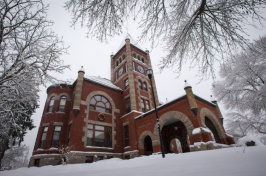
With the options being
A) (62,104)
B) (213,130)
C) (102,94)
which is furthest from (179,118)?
(62,104)

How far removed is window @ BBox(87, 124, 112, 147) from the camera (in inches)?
558

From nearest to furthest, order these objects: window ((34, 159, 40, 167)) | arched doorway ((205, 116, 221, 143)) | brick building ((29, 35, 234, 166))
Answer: brick building ((29, 35, 234, 166)) → arched doorway ((205, 116, 221, 143)) → window ((34, 159, 40, 167))

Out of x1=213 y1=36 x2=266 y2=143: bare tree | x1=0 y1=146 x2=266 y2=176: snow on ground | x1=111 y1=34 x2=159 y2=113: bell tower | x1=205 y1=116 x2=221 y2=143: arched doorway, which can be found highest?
x1=111 y1=34 x2=159 y2=113: bell tower

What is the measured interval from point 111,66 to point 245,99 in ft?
64.2

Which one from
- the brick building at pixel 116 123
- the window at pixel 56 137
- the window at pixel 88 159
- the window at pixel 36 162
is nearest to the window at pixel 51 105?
the brick building at pixel 116 123

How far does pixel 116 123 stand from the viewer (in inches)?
658

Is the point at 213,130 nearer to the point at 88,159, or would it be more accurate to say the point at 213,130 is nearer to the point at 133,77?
the point at 133,77

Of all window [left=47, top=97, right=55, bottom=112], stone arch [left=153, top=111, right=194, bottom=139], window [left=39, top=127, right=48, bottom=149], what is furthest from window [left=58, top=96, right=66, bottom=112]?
stone arch [left=153, top=111, right=194, bottom=139]

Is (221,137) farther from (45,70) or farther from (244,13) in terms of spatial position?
(45,70)

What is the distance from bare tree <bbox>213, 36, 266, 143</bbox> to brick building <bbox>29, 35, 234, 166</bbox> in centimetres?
192

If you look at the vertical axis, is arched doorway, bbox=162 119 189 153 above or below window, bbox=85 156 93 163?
above

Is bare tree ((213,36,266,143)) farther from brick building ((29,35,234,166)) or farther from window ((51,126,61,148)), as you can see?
window ((51,126,61,148))

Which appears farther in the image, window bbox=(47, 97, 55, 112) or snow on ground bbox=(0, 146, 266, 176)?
window bbox=(47, 97, 55, 112)

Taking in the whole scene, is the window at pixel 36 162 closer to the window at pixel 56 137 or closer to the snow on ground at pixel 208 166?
the window at pixel 56 137
